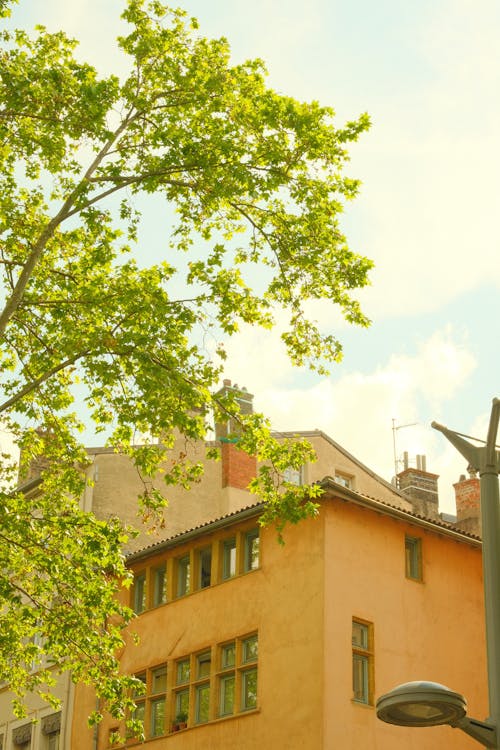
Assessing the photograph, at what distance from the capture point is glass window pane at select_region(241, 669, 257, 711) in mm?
26616

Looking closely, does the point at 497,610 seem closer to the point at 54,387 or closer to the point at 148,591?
the point at 54,387

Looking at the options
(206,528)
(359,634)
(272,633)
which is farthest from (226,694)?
(206,528)

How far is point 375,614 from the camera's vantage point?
2648 centimetres

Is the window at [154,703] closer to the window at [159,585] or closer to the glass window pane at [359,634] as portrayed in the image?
the window at [159,585]

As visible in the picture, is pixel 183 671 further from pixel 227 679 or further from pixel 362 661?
pixel 362 661

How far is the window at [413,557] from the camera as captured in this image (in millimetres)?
28062

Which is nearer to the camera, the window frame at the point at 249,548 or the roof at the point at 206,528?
the roof at the point at 206,528

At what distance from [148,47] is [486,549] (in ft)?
45.0

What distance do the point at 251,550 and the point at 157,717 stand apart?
502cm

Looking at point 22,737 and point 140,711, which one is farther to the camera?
point 22,737

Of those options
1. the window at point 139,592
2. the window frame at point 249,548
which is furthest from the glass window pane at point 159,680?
the window frame at point 249,548

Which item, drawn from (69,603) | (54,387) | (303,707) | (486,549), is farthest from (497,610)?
(303,707)

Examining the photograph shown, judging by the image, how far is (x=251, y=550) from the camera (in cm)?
2861

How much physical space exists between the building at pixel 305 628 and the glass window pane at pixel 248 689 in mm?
24
